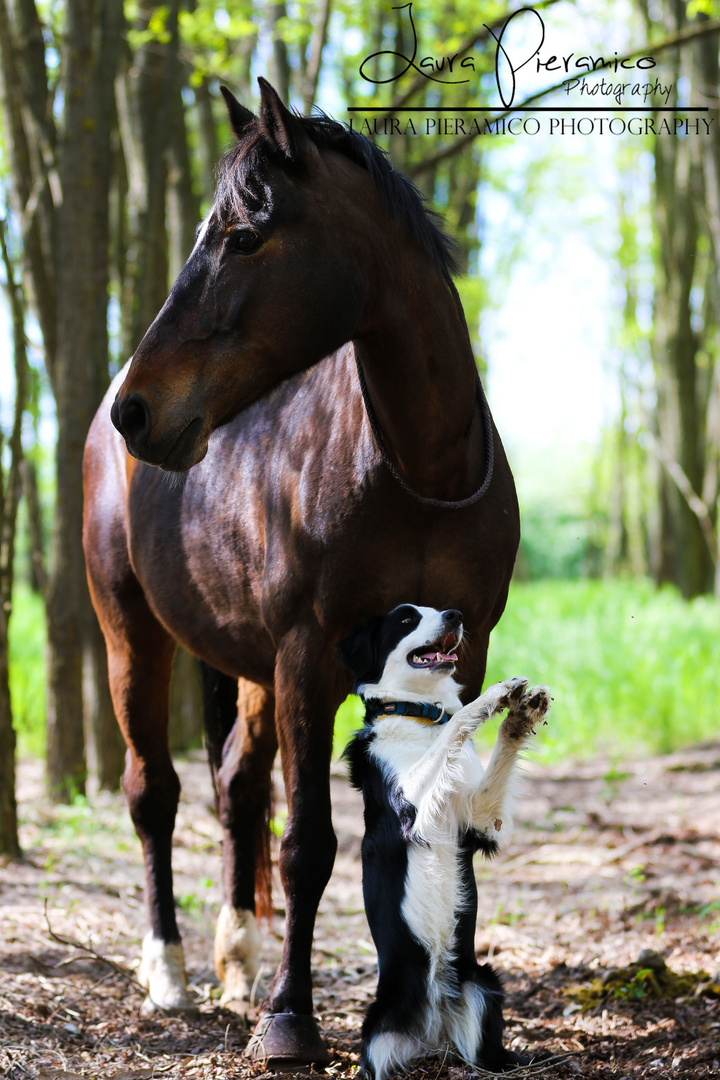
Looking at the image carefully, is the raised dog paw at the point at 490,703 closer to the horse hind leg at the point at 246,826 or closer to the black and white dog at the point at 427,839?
the black and white dog at the point at 427,839

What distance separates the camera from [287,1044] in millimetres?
3119

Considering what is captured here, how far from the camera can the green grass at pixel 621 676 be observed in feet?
32.5

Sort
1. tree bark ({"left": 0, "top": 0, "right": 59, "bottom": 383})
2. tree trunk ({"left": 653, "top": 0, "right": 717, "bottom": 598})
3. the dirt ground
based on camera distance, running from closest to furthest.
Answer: the dirt ground
tree bark ({"left": 0, "top": 0, "right": 59, "bottom": 383})
tree trunk ({"left": 653, "top": 0, "right": 717, "bottom": 598})

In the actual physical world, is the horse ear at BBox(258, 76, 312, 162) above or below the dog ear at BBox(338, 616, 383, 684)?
above

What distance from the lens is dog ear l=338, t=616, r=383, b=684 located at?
2.99 m

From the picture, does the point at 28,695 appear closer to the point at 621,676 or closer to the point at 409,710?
the point at 621,676

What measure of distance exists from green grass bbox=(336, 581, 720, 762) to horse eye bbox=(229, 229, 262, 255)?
21.4ft

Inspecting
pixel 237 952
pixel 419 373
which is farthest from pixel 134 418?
pixel 237 952

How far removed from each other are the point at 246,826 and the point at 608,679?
654 centimetres

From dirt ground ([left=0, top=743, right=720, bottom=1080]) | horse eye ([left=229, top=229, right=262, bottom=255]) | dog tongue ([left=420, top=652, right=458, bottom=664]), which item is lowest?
dirt ground ([left=0, top=743, right=720, bottom=1080])

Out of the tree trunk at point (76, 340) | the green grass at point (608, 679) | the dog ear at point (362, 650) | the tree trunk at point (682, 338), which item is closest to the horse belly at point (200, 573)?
the dog ear at point (362, 650)

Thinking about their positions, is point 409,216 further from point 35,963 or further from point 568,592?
point 568,592

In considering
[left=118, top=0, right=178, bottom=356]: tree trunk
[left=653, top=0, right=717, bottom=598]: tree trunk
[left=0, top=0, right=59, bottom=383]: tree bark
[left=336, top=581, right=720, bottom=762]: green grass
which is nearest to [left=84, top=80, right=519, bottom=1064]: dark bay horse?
[left=0, top=0, right=59, bottom=383]: tree bark

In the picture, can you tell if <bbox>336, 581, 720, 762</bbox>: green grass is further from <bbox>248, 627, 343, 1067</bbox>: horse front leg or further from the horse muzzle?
the horse muzzle
